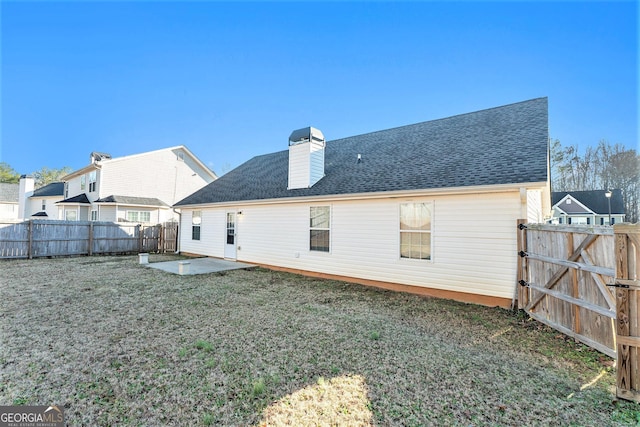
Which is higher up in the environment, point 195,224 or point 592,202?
point 592,202

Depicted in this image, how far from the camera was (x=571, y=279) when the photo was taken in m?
4.05

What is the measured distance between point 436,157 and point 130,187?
20.2 metres

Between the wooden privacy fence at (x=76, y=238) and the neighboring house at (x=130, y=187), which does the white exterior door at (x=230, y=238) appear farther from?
the neighboring house at (x=130, y=187)

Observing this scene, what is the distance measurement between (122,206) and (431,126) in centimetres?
1935

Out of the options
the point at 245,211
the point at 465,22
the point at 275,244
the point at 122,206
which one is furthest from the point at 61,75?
the point at 465,22

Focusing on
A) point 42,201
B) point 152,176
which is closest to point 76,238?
point 152,176

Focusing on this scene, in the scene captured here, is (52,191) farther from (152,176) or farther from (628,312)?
(628,312)

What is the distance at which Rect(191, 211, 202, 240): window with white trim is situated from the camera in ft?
43.6

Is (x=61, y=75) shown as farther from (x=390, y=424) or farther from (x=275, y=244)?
(x=390, y=424)

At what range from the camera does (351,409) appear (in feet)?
7.97

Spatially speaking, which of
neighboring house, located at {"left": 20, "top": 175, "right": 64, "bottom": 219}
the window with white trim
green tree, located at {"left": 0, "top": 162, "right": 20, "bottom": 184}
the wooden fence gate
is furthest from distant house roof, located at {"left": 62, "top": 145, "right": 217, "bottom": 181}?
green tree, located at {"left": 0, "top": 162, "right": 20, "bottom": 184}

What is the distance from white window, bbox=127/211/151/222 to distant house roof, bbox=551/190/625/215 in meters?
39.1

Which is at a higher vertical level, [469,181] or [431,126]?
[431,126]

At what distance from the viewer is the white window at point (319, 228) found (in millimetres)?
8541
